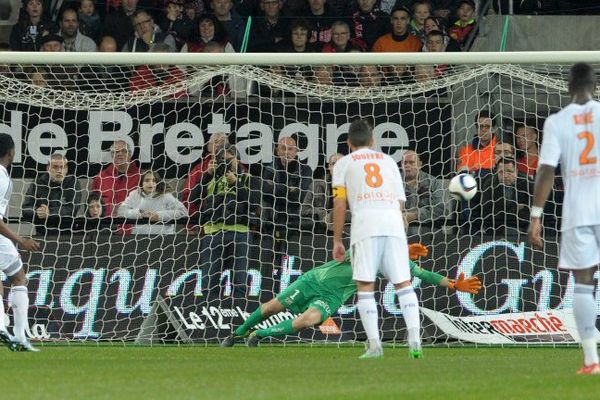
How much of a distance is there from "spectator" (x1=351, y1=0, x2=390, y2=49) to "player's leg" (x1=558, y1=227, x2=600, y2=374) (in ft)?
36.2

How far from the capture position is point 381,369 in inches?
408

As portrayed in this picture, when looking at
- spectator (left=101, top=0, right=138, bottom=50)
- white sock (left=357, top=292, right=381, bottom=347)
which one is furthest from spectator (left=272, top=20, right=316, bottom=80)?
white sock (left=357, top=292, right=381, bottom=347)

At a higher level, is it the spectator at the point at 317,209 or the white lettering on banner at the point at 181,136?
the white lettering on banner at the point at 181,136

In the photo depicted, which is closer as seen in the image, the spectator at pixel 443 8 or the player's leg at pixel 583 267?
the player's leg at pixel 583 267

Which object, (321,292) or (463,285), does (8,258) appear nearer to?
(321,292)

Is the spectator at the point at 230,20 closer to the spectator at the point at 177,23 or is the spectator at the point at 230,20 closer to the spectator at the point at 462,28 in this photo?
the spectator at the point at 177,23

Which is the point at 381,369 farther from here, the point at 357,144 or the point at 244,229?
the point at 244,229

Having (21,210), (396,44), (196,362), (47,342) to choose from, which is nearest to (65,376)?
(196,362)

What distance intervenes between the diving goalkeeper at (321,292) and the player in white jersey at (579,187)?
3.87m

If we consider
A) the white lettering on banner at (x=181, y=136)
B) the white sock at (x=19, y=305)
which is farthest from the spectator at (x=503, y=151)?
the white sock at (x=19, y=305)

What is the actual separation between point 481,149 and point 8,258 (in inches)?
236

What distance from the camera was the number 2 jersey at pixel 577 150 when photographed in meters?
9.66

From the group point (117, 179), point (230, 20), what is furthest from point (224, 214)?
point (230, 20)

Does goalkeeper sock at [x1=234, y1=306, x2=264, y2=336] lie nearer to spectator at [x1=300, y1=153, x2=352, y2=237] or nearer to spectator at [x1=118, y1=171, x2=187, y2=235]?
spectator at [x1=300, y1=153, x2=352, y2=237]
